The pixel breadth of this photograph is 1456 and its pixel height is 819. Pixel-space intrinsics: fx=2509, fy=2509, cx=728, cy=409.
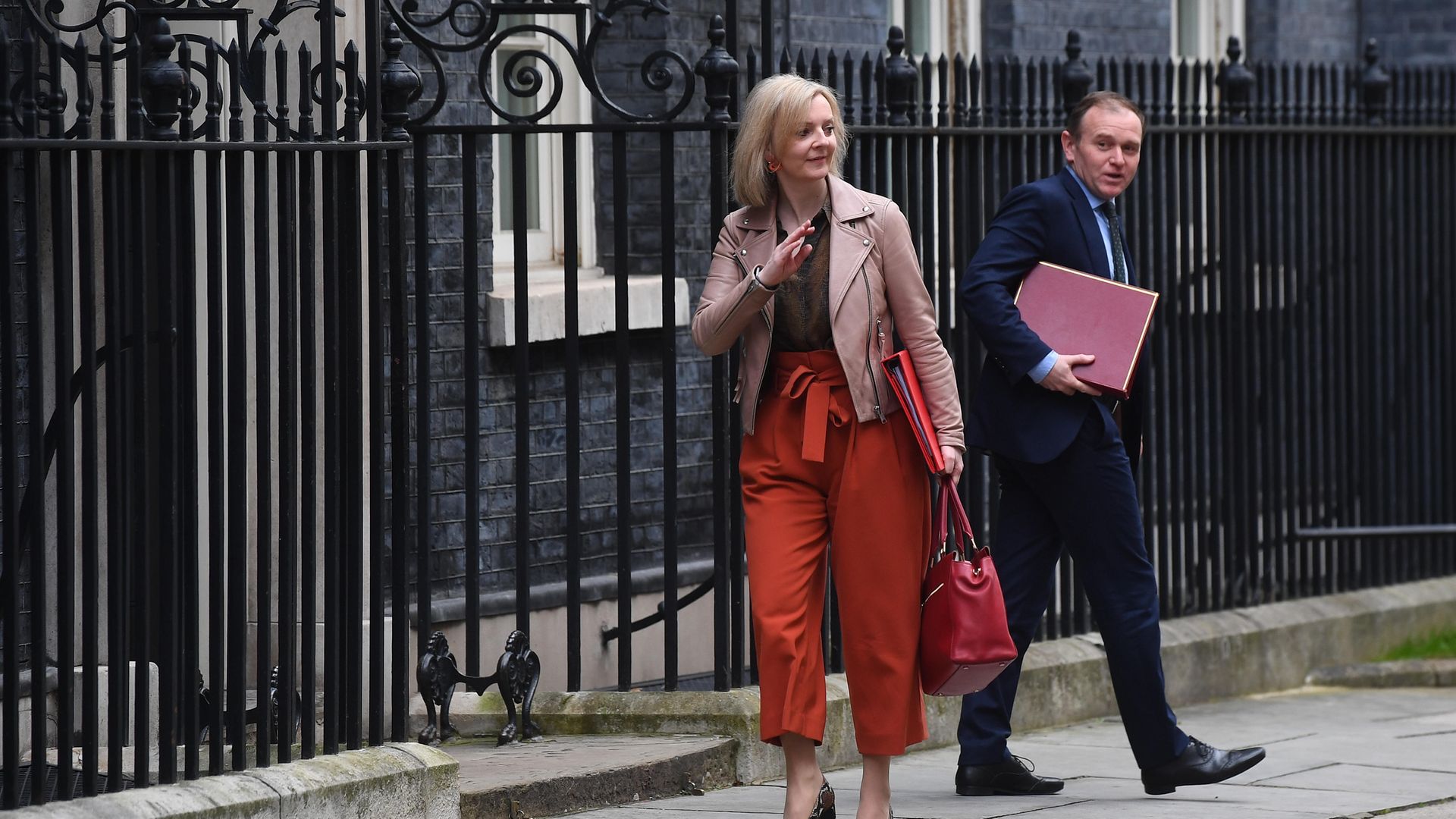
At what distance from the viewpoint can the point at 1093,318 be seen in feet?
21.6

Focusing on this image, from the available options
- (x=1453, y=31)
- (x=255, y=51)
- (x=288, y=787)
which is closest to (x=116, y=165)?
(x=255, y=51)

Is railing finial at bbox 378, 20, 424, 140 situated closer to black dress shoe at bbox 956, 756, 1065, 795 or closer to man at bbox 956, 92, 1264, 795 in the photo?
man at bbox 956, 92, 1264, 795

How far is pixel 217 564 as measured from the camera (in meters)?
5.67

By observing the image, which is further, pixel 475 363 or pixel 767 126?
pixel 475 363

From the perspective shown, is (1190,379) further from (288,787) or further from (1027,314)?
(288,787)

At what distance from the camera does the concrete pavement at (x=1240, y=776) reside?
21.7 ft

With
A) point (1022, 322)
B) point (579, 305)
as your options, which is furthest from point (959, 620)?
point (579, 305)

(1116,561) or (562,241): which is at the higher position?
(562,241)

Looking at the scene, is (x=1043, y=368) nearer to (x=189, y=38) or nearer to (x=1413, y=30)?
(x=189, y=38)

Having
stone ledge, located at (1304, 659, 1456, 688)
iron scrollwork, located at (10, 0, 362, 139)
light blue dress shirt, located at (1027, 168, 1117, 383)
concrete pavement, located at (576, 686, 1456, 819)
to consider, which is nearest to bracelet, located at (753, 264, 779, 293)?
iron scrollwork, located at (10, 0, 362, 139)

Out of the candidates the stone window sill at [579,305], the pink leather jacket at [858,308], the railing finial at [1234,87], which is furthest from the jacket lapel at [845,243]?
Result: the railing finial at [1234,87]

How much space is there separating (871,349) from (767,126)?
579mm

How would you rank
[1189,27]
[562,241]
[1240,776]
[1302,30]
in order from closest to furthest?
[1240,776] → [562,241] → [1189,27] → [1302,30]

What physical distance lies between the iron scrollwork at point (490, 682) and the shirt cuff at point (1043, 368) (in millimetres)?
1652
